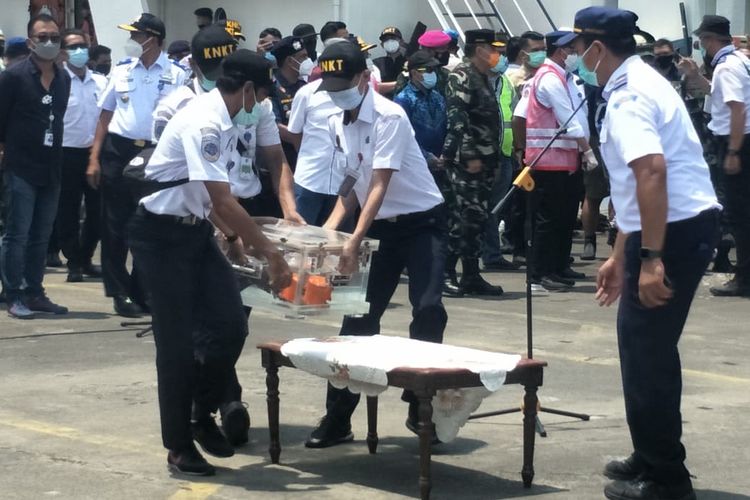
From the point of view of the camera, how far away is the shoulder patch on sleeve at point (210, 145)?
6.10 m

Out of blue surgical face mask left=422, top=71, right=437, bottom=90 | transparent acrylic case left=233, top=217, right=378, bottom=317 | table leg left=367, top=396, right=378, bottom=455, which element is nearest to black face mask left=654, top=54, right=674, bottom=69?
blue surgical face mask left=422, top=71, right=437, bottom=90

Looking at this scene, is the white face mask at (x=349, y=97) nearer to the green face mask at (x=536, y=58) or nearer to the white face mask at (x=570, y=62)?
the white face mask at (x=570, y=62)

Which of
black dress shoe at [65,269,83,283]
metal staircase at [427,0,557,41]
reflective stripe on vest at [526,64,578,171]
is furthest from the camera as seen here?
metal staircase at [427,0,557,41]

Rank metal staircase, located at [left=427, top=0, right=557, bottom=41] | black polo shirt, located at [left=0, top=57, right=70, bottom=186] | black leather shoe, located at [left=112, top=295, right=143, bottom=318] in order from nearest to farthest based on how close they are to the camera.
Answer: black polo shirt, located at [left=0, top=57, right=70, bottom=186]
black leather shoe, located at [left=112, top=295, right=143, bottom=318]
metal staircase, located at [left=427, top=0, right=557, bottom=41]

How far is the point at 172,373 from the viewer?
20.8 feet

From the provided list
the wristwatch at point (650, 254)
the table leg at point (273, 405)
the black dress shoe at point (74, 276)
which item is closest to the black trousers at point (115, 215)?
the black dress shoe at point (74, 276)

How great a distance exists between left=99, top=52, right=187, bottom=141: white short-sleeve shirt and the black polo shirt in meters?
0.50

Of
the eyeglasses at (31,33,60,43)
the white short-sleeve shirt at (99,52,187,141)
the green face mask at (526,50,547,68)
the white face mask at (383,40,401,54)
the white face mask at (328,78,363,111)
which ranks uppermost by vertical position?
the white face mask at (383,40,401,54)

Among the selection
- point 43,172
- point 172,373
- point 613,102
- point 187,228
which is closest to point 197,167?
point 187,228

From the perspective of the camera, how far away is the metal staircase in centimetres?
2023

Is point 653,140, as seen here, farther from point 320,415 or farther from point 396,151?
point 320,415

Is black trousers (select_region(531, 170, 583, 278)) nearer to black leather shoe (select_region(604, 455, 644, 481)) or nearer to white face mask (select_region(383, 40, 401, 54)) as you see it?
white face mask (select_region(383, 40, 401, 54))

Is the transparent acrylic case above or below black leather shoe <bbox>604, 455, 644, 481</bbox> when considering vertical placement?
above

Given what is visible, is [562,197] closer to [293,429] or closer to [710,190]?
[293,429]
